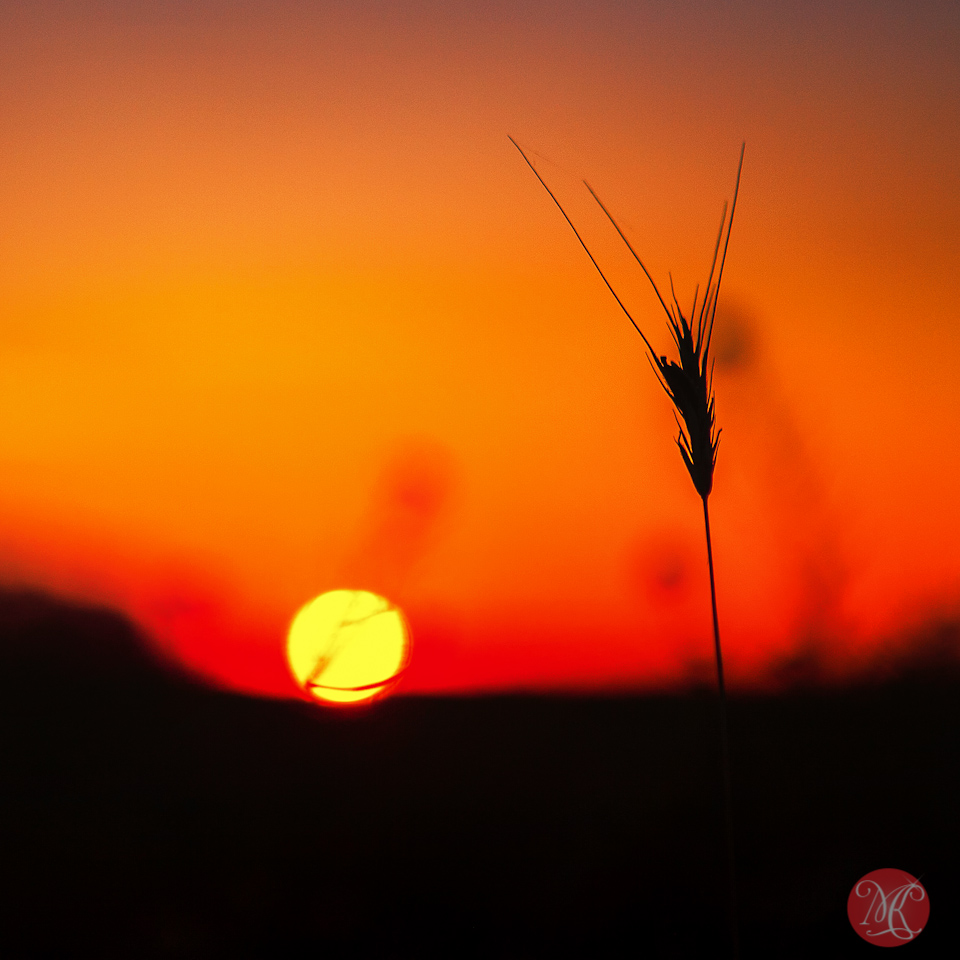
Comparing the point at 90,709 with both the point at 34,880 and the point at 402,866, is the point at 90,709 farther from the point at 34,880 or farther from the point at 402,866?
the point at 402,866

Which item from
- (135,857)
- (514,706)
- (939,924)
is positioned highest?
(135,857)

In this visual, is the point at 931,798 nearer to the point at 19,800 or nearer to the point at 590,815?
the point at 590,815

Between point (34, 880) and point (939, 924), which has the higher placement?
point (34, 880)

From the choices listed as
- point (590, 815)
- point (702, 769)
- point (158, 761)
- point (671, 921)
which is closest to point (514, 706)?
point (590, 815)

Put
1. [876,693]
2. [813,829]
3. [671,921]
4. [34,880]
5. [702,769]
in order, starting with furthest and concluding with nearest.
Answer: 1. [876,693]
2. [702,769]
3. [813,829]
4. [671,921]
5. [34,880]

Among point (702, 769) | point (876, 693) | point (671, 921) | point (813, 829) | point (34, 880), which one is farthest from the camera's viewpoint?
point (876, 693)

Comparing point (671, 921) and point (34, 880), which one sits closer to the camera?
point (34, 880)

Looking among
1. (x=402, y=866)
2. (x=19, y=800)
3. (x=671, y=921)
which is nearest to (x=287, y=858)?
(x=402, y=866)
